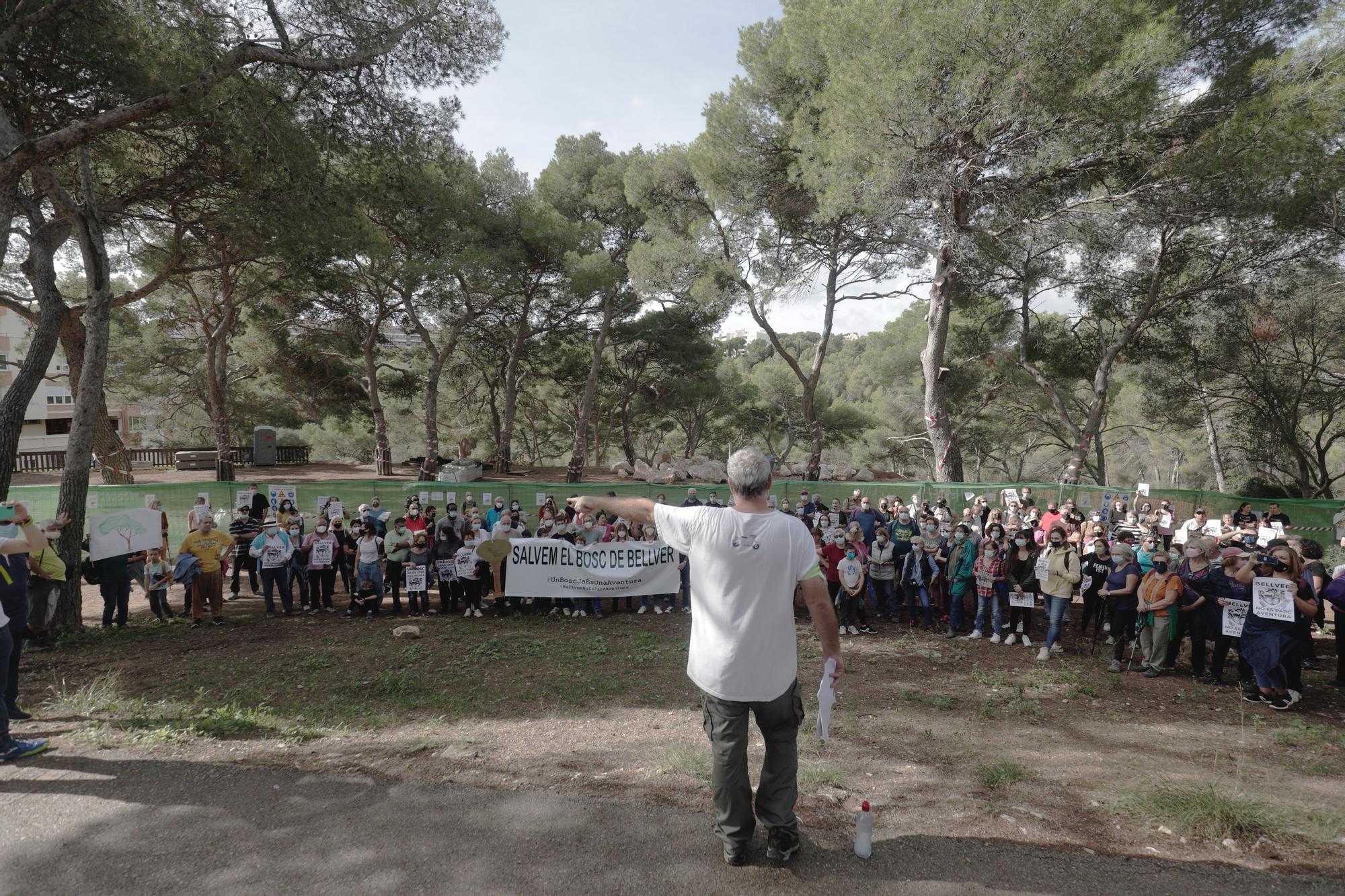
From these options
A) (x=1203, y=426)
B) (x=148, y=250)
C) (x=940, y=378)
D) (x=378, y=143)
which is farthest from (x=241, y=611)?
(x=1203, y=426)

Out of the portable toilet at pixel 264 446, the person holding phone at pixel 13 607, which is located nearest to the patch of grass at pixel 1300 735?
the person holding phone at pixel 13 607

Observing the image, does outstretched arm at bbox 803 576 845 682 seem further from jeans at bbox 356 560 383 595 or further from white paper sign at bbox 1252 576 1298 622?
jeans at bbox 356 560 383 595

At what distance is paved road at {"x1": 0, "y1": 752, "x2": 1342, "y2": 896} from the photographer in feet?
8.92

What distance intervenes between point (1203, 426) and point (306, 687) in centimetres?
3081

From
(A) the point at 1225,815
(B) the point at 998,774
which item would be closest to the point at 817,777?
(B) the point at 998,774

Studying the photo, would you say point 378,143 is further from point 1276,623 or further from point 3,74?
point 1276,623

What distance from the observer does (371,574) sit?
378 inches

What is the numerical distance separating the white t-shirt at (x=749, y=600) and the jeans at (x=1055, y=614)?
6.66 metres

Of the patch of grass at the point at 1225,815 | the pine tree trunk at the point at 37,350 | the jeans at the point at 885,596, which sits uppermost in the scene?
the pine tree trunk at the point at 37,350

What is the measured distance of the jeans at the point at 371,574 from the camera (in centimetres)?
955

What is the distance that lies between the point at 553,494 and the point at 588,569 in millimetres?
4374

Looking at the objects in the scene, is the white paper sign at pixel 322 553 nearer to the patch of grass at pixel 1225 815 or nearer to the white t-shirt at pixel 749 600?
the white t-shirt at pixel 749 600

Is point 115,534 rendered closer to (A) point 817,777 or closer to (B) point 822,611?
(A) point 817,777

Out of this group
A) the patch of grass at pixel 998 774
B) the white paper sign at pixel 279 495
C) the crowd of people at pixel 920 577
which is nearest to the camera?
the patch of grass at pixel 998 774
